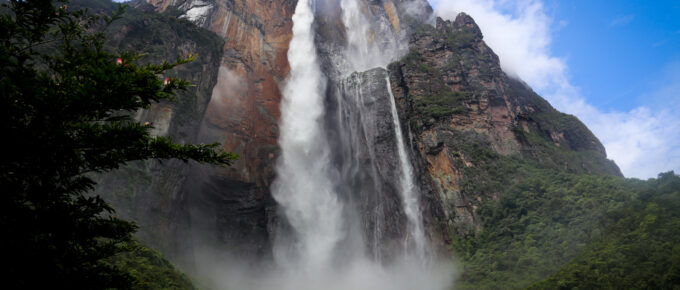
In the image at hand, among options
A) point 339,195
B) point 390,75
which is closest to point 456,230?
point 339,195

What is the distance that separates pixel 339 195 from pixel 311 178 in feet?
8.43

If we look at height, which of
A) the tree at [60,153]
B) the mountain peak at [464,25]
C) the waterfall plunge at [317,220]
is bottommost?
the tree at [60,153]

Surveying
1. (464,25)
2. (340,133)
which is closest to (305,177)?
(340,133)

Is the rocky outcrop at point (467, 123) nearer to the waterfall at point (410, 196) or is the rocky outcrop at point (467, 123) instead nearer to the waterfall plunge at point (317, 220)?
the waterfall at point (410, 196)

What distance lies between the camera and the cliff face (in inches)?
804

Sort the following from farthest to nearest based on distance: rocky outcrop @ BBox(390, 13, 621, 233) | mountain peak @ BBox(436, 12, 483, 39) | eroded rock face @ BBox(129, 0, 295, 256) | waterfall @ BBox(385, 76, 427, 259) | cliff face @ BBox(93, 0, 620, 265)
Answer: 1. mountain peak @ BBox(436, 12, 483, 39)
2. eroded rock face @ BBox(129, 0, 295, 256)
3. waterfall @ BBox(385, 76, 427, 259)
4. rocky outcrop @ BBox(390, 13, 621, 233)
5. cliff face @ BBox(93, 0, 620, 265)

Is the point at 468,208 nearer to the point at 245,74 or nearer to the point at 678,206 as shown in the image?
the point at 678,206

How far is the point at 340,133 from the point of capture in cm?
2908

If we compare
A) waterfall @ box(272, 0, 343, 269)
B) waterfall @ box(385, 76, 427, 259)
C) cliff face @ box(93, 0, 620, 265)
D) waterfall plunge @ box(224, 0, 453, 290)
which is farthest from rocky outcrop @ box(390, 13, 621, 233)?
waterfall @ box(272, 0, 343, 269)

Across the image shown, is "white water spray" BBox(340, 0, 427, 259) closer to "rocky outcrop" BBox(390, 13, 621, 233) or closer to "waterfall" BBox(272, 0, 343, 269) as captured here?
"rocky outcrop" BBox(390, 13, 621, 233)

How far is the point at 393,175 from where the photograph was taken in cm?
2520

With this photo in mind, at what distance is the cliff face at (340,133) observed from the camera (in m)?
20.4

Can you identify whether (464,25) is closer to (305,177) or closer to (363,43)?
(363,43)

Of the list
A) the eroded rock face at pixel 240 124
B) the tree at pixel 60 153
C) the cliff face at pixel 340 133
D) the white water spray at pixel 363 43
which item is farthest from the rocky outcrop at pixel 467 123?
the tree at pixel 60 153
